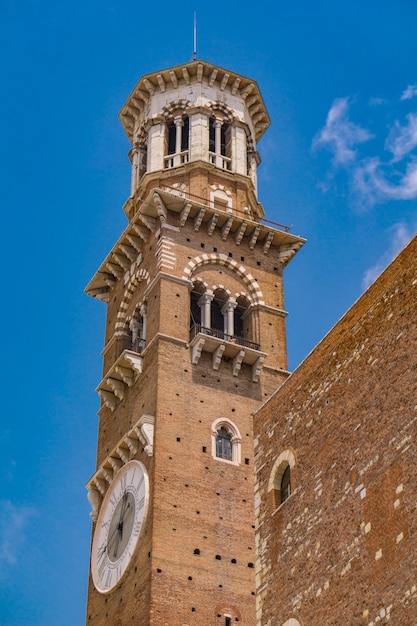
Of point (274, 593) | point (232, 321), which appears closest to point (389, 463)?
point (274, 593)

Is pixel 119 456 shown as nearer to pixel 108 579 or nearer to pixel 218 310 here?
pixel 108 579

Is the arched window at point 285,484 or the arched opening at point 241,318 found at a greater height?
the arched opening at point 241,318

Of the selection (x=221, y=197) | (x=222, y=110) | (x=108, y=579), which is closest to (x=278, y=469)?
(x=108, y=579)

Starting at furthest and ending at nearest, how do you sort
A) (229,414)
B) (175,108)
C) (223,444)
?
(175,108) → (229,414) → (223,444)

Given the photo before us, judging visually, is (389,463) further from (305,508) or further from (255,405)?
(255,405)

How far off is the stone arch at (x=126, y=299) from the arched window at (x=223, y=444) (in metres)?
6.66

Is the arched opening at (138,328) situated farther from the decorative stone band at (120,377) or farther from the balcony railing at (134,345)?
the decorative stone band at (120,377)

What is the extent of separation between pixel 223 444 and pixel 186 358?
9.68 ft

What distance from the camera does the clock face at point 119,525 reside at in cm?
3181

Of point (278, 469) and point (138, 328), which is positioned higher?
point (138, 328)

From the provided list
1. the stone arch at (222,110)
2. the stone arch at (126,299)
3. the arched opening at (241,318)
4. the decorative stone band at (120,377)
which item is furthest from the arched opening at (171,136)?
the decorative stone band at (120,377)

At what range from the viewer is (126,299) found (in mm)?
39500

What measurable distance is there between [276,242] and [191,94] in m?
7.67

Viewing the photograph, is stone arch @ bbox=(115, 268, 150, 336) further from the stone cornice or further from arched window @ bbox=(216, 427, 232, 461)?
arched window @ bbox=(216, 427, 232, 461)
